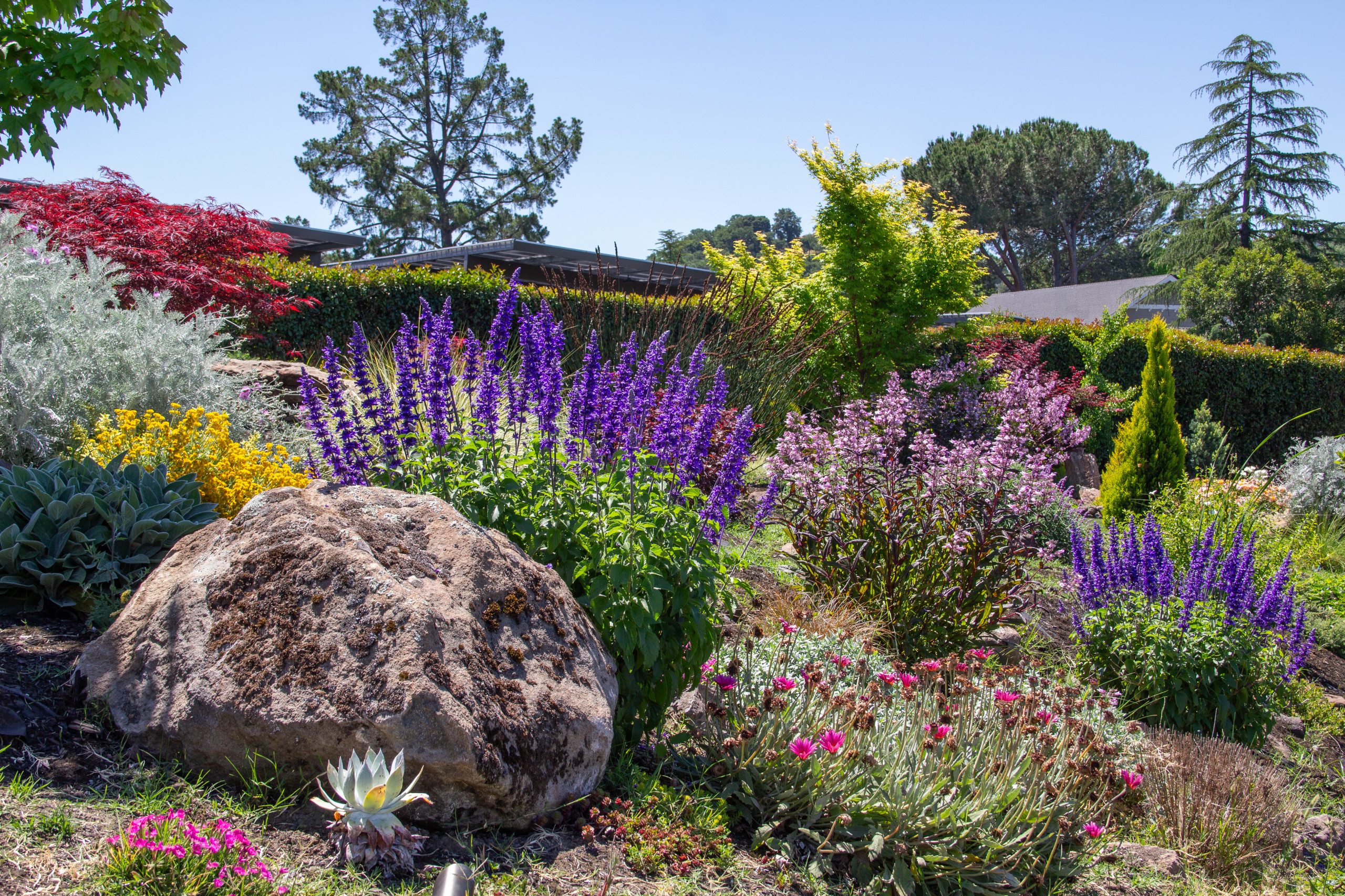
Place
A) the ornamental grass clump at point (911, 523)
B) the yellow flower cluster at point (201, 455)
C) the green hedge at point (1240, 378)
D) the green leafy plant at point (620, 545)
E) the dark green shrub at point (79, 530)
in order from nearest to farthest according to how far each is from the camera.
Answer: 1. the green leafy plant at point (620, 545)
2. the dark green shrub at point (79, 530)
3. the yellow flower cluster at point (201, 455)
4. the ornamental grass clump at point (911, 523)
5. the green hedge at point (1240, 378)

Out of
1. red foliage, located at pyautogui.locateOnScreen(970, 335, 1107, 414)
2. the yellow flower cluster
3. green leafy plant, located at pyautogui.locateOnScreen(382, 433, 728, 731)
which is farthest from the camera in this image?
red foliage, located at pyautogui.locateOnScreen(970, 335, 1107, 414)

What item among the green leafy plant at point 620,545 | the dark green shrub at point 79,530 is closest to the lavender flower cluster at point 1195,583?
the green leafy plant at point 620,545

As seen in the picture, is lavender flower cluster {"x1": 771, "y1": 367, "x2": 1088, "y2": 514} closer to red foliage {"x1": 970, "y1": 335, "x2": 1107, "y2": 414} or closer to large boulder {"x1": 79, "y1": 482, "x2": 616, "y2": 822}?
large boulder {"x1": 79, "y1": 482, "x2": 616, "y2": 822}

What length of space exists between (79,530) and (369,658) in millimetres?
1969

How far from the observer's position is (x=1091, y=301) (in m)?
31.1

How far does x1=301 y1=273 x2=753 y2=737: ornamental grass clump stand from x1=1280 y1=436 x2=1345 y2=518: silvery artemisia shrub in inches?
386

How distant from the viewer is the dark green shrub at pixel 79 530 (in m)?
3.45

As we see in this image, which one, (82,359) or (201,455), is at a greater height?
(82,359)

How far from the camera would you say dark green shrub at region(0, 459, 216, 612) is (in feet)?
11.3

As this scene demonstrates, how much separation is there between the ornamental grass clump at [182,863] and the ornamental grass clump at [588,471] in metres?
1.37

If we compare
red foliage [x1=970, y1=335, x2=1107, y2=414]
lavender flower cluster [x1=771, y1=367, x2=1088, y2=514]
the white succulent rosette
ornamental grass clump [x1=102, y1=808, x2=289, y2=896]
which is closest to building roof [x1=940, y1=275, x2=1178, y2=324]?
red foliage [x1=970, y1=335, x2=1107, y2=414]

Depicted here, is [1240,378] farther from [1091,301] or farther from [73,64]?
[73,64]

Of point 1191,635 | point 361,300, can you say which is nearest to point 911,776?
point 1191,635

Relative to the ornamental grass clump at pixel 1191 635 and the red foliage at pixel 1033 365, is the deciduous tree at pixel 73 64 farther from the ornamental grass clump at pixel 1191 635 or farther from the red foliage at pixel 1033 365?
the red foliage at pixel 1033 365
